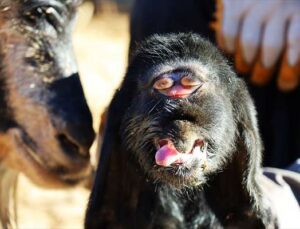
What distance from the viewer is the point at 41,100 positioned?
1.73 meters

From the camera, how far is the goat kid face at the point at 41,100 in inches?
67.3

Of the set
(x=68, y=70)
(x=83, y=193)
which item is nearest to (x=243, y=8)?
(x=68, y=70)

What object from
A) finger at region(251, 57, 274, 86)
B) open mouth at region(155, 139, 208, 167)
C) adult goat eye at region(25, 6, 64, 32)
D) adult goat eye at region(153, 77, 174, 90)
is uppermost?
adult goat eye at region(153, 77, 174, 90)

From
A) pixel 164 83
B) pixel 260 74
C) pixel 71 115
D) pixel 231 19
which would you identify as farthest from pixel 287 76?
pixel 164 83

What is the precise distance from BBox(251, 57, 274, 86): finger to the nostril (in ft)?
1.42

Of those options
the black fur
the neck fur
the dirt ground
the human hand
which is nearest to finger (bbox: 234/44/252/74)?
the human hand

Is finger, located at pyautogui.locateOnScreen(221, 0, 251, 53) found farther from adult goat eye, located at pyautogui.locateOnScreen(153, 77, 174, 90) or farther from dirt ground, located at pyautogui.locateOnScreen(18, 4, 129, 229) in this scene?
adult goat eye, located at pyautogui.locateOnScreen(153, 77, 174, 90)

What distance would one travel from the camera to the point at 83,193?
2820mm

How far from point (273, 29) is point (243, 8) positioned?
8cm

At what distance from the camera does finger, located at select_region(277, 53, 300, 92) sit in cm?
185

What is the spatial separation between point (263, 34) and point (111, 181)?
21.1 inches

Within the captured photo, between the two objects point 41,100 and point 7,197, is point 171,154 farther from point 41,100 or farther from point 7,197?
point 7,197

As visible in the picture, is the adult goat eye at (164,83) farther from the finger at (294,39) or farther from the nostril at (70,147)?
the finger at (294,39)

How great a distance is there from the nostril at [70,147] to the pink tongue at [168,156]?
1.50 ft
